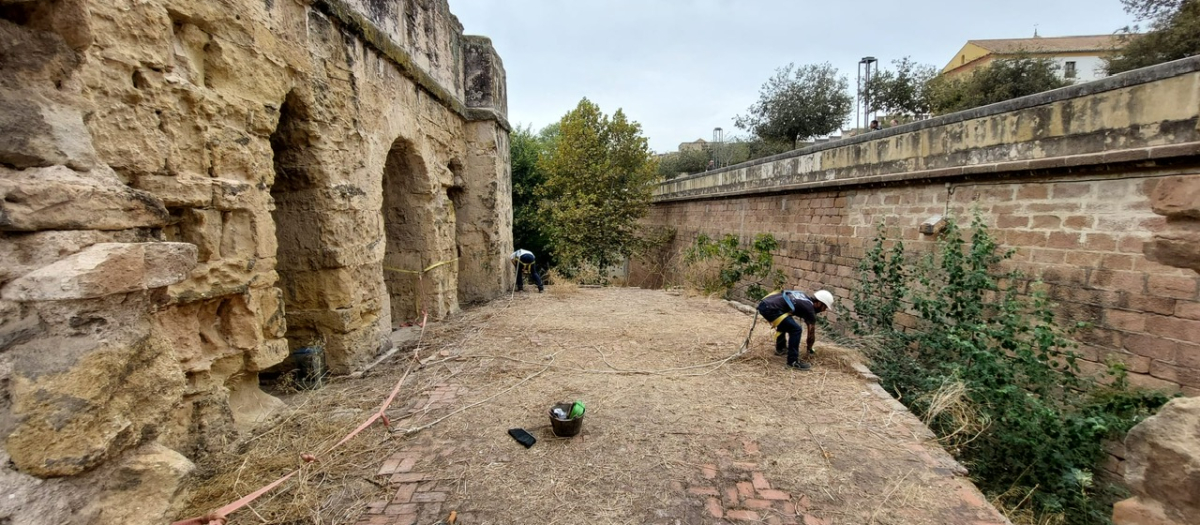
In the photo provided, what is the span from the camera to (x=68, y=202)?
1.67m

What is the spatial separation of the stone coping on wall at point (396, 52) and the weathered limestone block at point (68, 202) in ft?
9.92

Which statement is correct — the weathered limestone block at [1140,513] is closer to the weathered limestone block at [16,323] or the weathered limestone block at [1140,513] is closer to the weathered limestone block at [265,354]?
the weathered limestone block at [16,323]

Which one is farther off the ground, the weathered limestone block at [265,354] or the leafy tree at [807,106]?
the leafy tree at [807,106]

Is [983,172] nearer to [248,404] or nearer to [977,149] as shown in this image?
[977,149]

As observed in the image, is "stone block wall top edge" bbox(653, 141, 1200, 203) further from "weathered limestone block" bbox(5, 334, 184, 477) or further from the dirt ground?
"weathered limestone block" bbox(5, 334, 184, 477)

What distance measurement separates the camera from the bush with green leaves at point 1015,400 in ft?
13.0

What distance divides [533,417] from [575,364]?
1350 millimetres

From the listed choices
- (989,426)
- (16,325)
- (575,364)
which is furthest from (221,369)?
(989,426)

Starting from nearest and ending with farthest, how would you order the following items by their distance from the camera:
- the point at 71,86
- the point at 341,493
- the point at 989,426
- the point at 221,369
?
1. the point at 71,86
2. the point at 341,493
3. the point at 221,369
4. the point at 989,426

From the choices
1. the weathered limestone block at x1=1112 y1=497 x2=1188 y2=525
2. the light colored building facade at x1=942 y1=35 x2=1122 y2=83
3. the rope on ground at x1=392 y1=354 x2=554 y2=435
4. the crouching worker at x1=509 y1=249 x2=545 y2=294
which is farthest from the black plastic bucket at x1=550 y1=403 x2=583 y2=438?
the light colored building facade at x1=942 y1=35 x2=1122 y2=83

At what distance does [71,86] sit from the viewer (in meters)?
1.85

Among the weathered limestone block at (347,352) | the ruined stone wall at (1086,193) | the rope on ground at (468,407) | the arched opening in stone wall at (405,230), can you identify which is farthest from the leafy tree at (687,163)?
the weathered limestone block at (347,352)

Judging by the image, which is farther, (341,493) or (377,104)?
(377,104)

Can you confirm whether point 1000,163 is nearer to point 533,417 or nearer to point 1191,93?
point 1191,93
